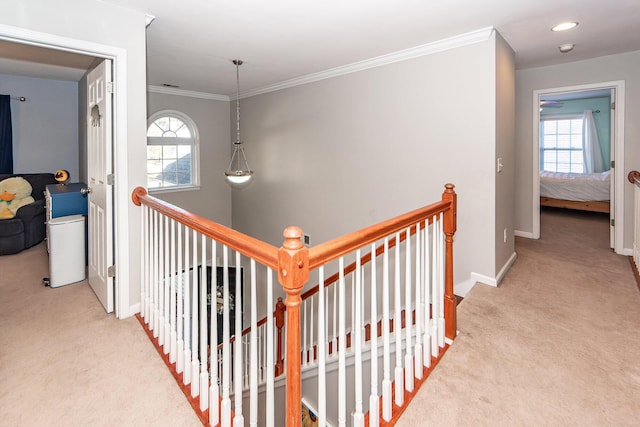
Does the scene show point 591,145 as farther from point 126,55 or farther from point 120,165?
point 120,165

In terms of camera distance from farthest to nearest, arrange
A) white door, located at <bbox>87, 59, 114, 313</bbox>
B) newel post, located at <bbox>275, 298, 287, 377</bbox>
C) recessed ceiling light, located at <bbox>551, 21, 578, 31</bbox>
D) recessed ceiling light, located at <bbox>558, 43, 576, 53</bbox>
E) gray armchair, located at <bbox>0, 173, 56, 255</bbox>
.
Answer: gray armchair, located at <bbox>0, 173, 56, 255</bbox>
newel post, located at <bbox>275, 298, 287, 377</bbox>
recessed ceiling light, located at <bbox>558, 43, 576, 53</bbox>
recessed ceiling light, located at <bbox>551, 21, 578, 31</bbox>
white door, located at <bbox>87, 59, 114, 313</bbox>

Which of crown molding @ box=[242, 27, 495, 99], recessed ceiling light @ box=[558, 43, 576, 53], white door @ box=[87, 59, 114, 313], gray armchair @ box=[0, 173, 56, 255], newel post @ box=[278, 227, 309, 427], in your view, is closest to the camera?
newel post @ box=[278, 227, 309, 427]

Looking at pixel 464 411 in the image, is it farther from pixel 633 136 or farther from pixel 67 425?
pixel 633 136

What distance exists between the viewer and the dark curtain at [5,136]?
448 centimetres

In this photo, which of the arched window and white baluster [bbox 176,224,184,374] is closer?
white baluster [bbox 176,224,184,374]

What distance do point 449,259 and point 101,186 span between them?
8.53 feet

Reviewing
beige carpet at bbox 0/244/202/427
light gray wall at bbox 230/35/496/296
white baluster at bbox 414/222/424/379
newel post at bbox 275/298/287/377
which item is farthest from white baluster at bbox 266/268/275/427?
light gray wall at bbox 230/35/496/296

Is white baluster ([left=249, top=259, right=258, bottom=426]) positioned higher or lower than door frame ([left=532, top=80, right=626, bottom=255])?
lower

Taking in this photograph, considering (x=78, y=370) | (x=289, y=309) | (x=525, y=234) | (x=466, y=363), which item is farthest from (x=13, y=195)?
(x=525, y=234)

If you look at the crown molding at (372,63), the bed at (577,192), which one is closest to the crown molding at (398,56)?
the crown molding at (372,63)

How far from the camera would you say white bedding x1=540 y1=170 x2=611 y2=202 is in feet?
19.7

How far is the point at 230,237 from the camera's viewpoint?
138cm

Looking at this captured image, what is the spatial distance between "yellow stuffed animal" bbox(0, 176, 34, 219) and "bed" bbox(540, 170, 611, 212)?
27.5ft

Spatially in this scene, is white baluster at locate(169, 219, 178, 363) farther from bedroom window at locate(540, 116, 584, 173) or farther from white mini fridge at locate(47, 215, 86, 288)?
bedroom window at locate(540, 116, 584, 173)
